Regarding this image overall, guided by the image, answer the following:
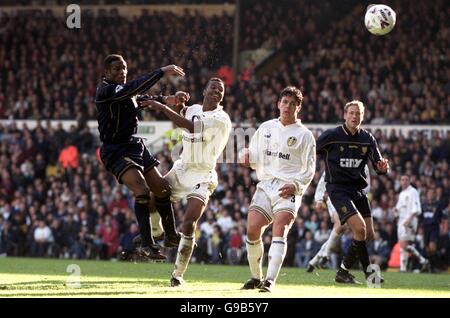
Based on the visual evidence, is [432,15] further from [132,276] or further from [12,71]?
[132,276]

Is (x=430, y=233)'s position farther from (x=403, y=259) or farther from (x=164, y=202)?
(x=164, y=202)

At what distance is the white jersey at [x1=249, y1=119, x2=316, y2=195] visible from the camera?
11938 millimetres

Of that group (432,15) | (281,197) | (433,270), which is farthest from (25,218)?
(281,197)

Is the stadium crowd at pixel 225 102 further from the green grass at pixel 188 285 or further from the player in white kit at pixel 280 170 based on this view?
the player in white kit at pixel 280 170

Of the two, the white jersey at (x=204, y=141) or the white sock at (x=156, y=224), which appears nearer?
the white jersey at (x=204, y=141)

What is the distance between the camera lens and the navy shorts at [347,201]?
13.7m

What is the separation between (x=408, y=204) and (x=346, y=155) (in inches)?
267

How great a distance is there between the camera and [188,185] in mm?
12867

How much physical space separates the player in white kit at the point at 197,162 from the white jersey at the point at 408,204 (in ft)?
27.3

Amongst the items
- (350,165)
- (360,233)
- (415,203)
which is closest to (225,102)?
(415,203)

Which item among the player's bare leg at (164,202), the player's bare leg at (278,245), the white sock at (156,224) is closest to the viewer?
the player's bare leg at (278,245)

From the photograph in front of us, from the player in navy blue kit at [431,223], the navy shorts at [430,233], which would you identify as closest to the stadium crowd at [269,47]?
the player in navy blue kit at [431,223]

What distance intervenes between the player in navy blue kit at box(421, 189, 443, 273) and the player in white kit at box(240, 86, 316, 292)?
32.5 ft
